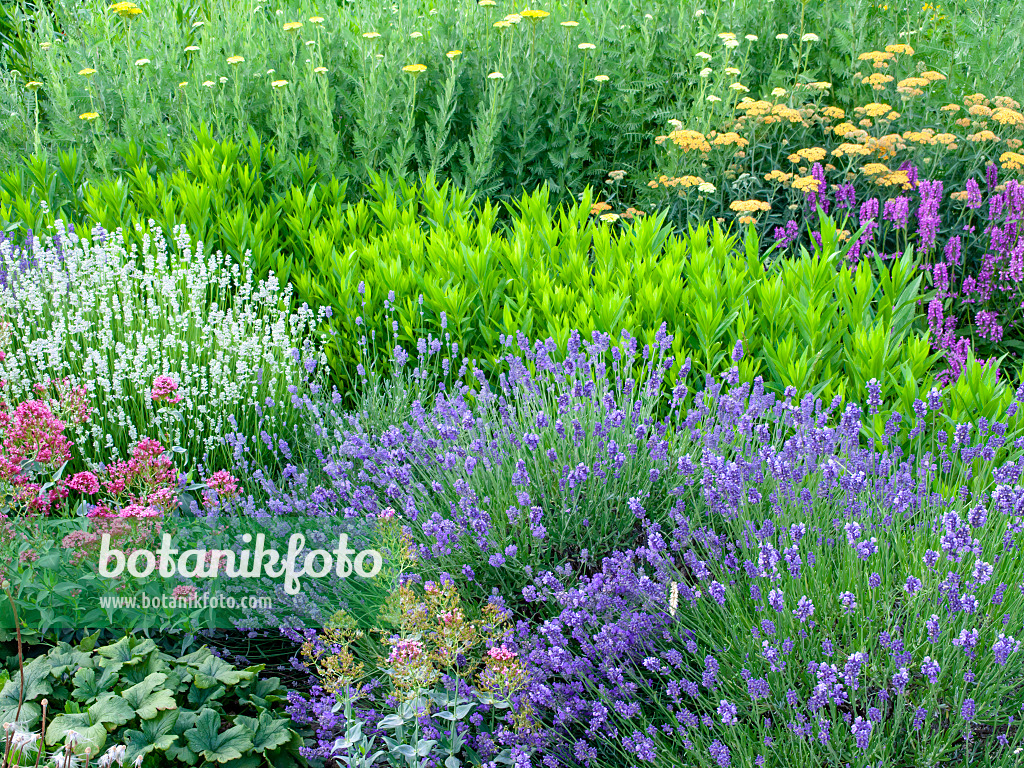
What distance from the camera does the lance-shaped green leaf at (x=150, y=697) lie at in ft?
7.74

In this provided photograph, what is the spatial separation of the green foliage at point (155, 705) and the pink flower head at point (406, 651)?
50 cm

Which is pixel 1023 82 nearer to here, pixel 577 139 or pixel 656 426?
pixel 577 139

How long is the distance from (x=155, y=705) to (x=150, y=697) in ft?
0.18

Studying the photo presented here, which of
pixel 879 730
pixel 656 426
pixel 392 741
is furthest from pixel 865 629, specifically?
pixel 392 741

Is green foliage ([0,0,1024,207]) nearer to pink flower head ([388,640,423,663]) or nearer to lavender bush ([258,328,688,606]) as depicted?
lavender bush ([258,328,688,606])

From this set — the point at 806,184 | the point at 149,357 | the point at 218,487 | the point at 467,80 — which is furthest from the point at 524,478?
the point at 467,80

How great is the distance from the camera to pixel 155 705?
2.38 m

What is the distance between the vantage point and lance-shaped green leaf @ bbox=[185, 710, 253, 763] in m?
2.34

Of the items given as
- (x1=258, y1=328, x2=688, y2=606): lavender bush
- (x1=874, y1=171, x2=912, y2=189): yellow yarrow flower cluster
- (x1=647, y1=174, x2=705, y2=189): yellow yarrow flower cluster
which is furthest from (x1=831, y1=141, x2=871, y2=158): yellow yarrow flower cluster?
(x1=258, y1=328, x2=688, y2=606): lavender bush

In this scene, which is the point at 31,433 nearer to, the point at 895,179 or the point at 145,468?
the point at 145,468

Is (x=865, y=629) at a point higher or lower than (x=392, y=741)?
higher

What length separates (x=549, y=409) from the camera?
3182mm

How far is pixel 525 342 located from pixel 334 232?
2.04 metres

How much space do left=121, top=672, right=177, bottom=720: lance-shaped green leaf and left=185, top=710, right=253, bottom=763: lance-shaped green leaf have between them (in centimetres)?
9
